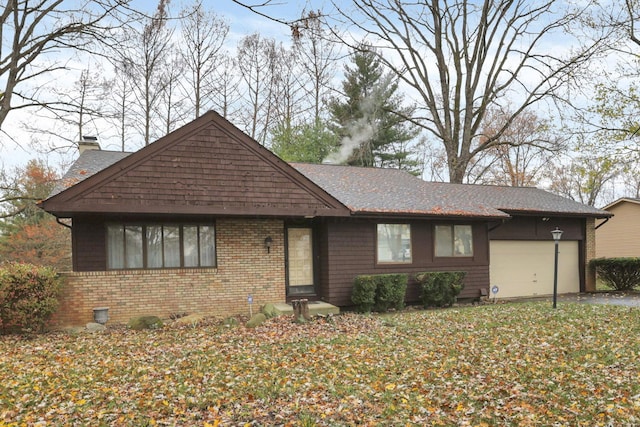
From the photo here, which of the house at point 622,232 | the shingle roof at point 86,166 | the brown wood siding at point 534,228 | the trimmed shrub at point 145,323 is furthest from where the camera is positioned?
the house at point 622,232

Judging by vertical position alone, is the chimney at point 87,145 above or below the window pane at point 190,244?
above

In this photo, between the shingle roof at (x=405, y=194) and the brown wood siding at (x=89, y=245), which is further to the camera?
the shingle roof at (x=405, y=194)

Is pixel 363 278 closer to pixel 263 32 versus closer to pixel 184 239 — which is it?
pixel 184 239

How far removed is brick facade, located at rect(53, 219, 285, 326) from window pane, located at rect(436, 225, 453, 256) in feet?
16.2

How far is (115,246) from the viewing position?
1095 centimetres

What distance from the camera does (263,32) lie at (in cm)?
2677

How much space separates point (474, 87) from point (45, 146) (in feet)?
64.4

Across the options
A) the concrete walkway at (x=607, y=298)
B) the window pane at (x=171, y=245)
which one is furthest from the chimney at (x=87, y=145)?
the concrete walkway at (x=607, y=298)

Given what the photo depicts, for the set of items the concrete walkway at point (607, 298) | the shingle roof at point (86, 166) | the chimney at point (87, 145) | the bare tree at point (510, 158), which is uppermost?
the bare tree at point (510, 158)

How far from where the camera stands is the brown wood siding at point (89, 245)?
10555 mm

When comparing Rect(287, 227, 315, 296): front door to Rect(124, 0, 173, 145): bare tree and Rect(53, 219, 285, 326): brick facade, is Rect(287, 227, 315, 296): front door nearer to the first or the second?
Rect(53, 219, 285, 326): brick facade

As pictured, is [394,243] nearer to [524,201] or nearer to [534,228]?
[534,228]

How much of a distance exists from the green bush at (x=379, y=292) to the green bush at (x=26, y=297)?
712cm

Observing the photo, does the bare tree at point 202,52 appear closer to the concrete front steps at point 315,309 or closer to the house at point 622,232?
the concrete front steps at point 315,309
